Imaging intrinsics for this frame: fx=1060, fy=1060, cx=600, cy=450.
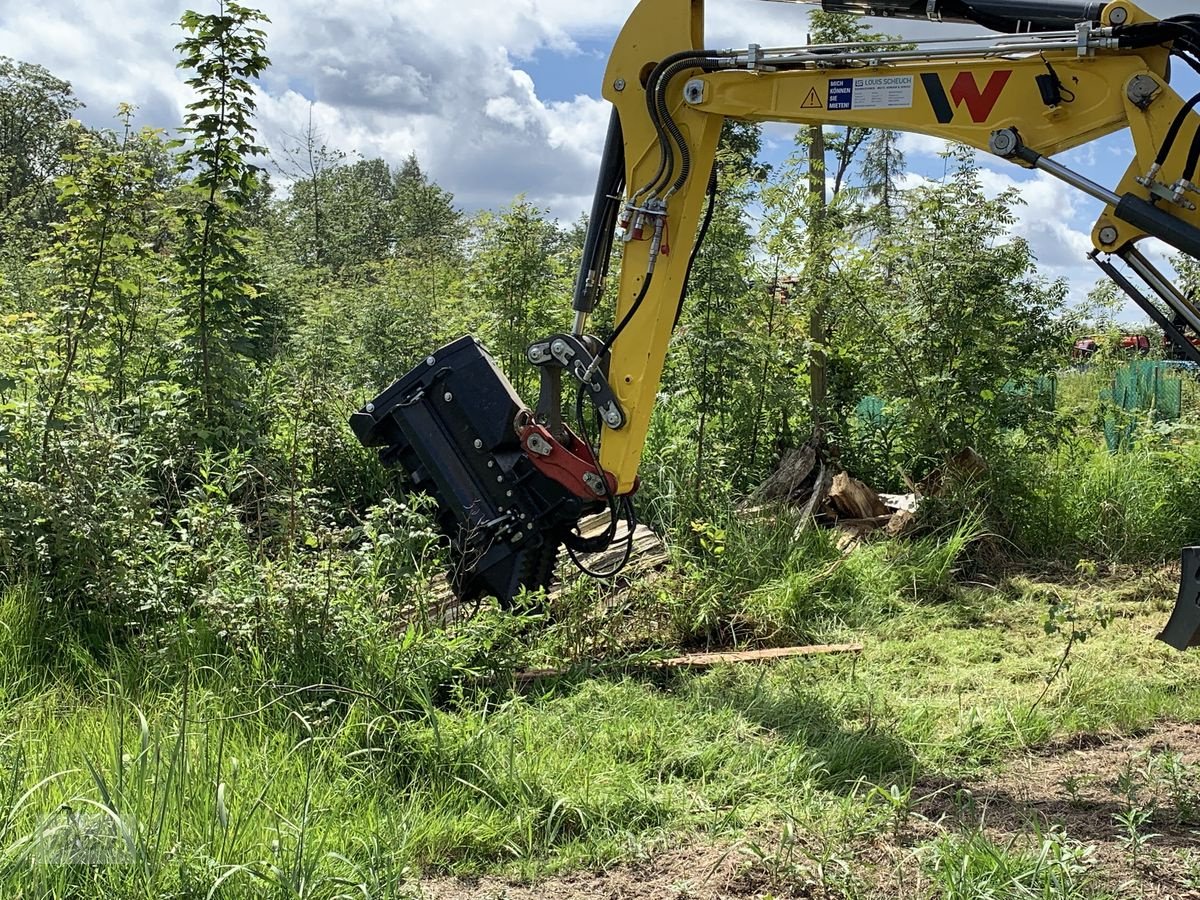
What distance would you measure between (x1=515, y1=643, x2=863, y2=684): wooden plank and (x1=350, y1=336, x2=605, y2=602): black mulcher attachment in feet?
1.36

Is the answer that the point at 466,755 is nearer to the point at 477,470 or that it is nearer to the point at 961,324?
the point at 477,470

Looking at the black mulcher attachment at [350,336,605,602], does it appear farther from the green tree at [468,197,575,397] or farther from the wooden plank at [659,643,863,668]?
the green tree at [468,197,575,397]

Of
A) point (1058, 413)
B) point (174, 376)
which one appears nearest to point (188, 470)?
point (174, 376)

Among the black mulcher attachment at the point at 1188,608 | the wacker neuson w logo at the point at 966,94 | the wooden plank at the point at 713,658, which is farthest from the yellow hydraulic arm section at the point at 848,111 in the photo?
the black mulcher attachment at the point at 1188,608

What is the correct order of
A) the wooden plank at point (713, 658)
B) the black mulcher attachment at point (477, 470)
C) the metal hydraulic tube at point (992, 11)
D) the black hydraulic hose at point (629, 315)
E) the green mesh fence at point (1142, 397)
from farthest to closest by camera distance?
the green mesh fence at point (1142, 397) < the black mulcher attachment at point (477, 470) < the wooden plank at point (713, 658) < the black hydraulic hose at point (629, 315) < the metal hydraulic tube at point (992, 11)

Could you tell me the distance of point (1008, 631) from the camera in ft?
18.5

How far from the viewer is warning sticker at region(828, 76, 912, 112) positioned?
4.02 meters

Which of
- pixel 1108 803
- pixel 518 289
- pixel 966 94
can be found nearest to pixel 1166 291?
pixel 966 94

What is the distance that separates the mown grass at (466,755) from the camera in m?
2.54

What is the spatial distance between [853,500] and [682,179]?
326 cm

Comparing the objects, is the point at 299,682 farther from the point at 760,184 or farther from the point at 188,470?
the point at 760,184

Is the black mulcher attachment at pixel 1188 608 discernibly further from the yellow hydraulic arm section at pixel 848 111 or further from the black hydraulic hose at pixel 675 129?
the black hydraulic hose at pixel 675 129

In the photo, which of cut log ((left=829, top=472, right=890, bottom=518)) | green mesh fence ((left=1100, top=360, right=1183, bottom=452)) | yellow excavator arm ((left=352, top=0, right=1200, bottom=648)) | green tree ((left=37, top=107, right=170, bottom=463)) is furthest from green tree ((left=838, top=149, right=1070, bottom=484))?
green tree ((left=37, top=107, right=170, bottom=463))

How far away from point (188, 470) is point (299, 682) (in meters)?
3.13
